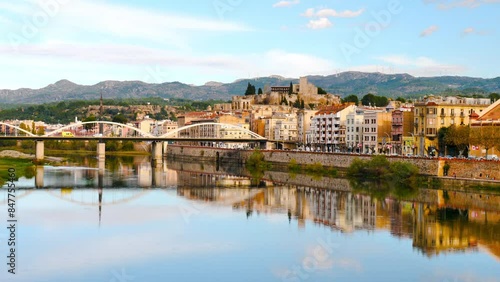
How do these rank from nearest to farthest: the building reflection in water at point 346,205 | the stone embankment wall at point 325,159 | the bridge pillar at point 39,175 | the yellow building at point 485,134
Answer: the building reflection in water at point 346,205 < the stone embankment wall at point 325,159 < the bridge pillar at point 39,175 < the yellow building at point 485,134

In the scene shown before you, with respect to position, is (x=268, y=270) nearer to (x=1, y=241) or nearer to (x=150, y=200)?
(x=1, y=241)

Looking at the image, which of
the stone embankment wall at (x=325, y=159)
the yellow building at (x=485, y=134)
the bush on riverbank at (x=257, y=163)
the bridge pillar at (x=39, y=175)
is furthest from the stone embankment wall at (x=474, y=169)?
the bridge pillar at (x=39, y=175)

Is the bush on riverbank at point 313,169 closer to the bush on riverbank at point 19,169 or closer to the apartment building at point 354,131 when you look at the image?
the apartment building at point 354,131

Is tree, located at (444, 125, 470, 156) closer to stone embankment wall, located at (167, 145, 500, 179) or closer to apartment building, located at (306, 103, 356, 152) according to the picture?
stone embankment wall, located at (167, 145, 500, 179)

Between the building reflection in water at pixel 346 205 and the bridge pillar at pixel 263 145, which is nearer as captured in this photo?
the building reflection in water at pixel 346 205

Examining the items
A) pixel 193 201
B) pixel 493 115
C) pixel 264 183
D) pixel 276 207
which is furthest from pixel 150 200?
pixel 493 115

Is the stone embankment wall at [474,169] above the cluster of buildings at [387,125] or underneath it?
underneath

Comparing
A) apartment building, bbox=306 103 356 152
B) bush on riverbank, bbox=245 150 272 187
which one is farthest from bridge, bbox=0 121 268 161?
apartment building, bbox=306 103 356 152
